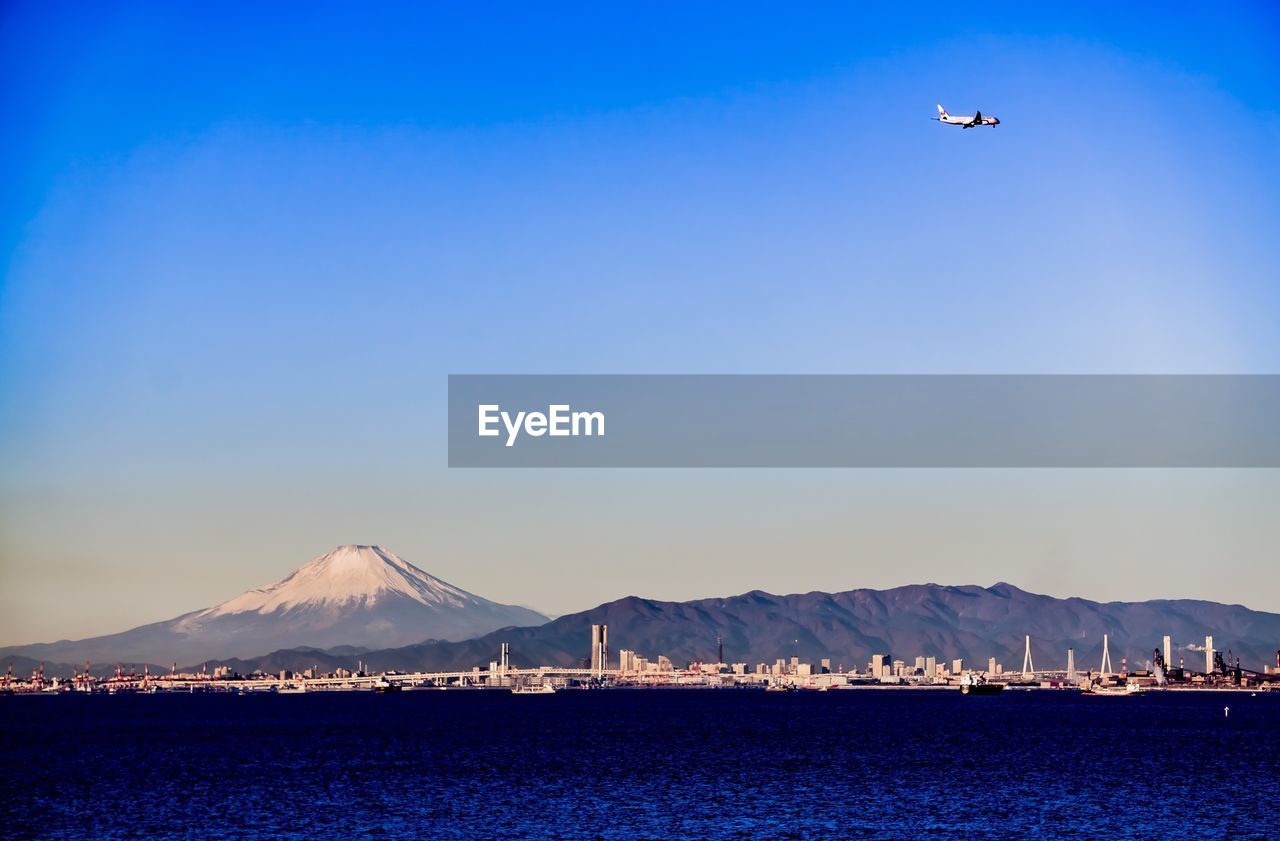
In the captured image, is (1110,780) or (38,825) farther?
(1110,780)

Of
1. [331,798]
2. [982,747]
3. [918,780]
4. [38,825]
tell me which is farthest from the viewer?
[982,747]

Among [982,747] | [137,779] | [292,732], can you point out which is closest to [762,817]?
[137,779]

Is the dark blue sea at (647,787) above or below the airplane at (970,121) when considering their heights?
below

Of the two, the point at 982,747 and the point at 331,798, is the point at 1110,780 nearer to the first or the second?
the point at 982,747

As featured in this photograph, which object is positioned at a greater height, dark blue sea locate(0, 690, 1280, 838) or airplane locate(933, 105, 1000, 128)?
airplane locate(933, 105, 1000, 128)

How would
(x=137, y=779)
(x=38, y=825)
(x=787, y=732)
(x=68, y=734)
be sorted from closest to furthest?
(x=38, y=825) → (x=137, y=779) → (x=787, y=732) → (x=68, y=734)

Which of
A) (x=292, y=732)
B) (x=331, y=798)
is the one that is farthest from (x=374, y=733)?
(x=331, y=798)

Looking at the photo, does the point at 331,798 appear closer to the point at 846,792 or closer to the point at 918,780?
the point at 846,792

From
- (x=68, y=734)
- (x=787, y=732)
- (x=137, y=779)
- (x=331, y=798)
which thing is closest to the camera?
(x=331, y=798)

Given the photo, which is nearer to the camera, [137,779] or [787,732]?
[137,779]
